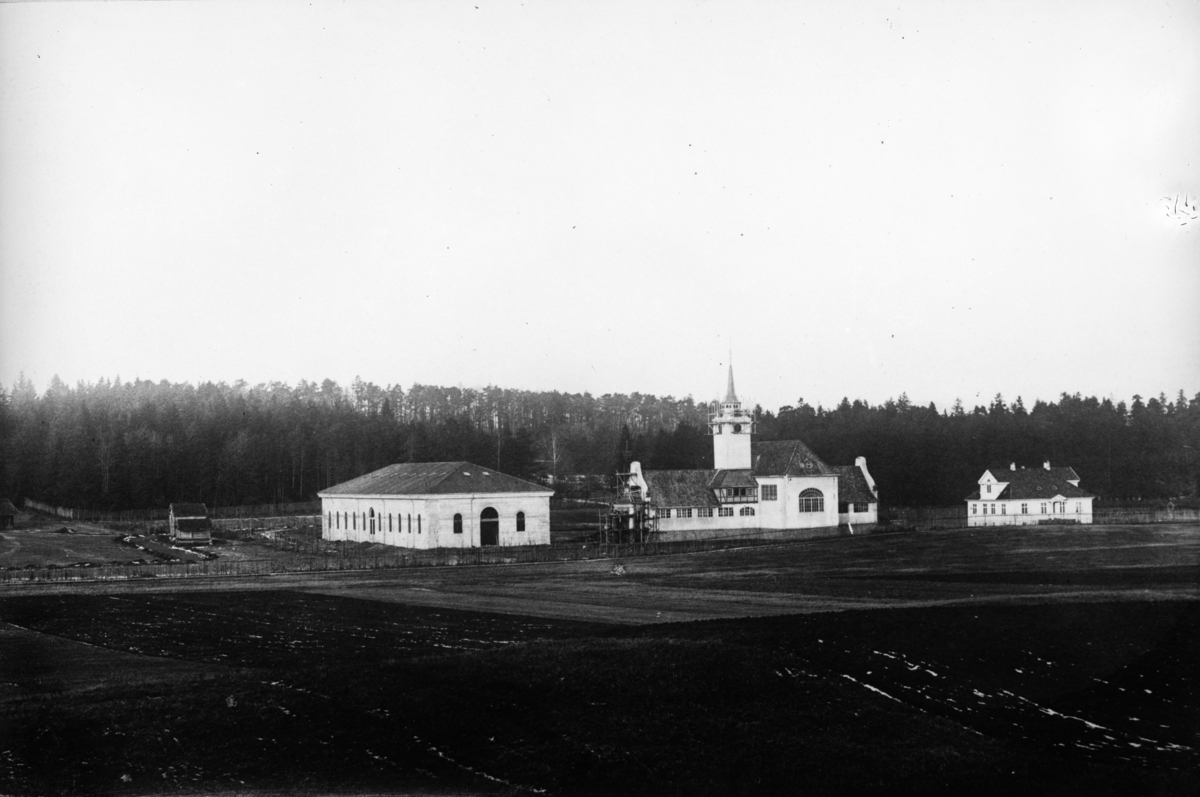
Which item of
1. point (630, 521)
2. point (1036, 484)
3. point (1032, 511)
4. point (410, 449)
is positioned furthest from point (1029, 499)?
point (410, 449)

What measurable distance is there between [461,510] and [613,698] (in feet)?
139

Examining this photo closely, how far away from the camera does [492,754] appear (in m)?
16.9

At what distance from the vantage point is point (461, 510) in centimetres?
6106

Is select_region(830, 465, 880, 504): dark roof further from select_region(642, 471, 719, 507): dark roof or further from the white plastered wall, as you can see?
the white plastered wall

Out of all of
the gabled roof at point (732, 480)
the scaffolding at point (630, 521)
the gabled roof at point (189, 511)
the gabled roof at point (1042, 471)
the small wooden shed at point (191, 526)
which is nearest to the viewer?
the small wooden shed at point (191, 526)

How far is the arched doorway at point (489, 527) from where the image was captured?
62156 mm

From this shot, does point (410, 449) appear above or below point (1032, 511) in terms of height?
above

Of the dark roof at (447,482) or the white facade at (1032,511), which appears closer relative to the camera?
the dark roof at (447,482)

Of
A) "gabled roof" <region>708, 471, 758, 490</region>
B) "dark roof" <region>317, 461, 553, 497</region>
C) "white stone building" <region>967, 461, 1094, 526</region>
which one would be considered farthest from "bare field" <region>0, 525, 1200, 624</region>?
"white stone building" <region>967, 461, 1094, 526</region>

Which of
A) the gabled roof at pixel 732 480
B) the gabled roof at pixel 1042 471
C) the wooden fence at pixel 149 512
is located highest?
the gabled roof at pixel 732 480

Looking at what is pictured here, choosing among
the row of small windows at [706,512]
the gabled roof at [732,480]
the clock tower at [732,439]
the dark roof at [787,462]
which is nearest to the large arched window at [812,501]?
the dark roof at [787,462]

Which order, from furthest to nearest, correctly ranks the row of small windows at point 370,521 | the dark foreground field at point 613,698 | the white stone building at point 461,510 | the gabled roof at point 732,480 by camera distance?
the gabled roof at point 732,480
the row of small windows at point 370,521
the white stone building at point 461,510
the dark foreground field at point 613,698

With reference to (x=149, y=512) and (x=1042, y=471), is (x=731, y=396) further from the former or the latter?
(x=149, y=512)

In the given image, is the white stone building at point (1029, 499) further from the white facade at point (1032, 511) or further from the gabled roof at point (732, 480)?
the gabled roof at point (732, 480)
